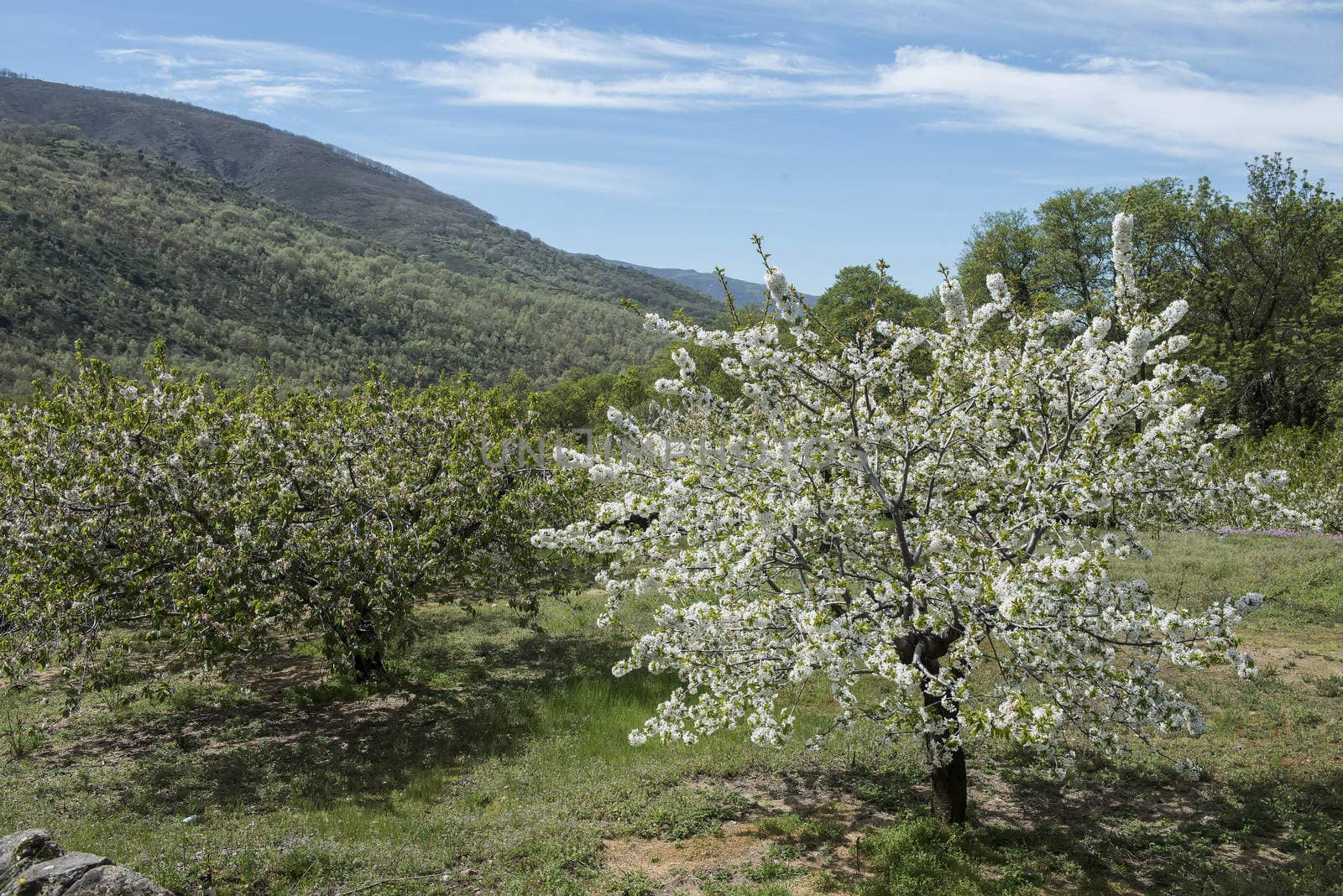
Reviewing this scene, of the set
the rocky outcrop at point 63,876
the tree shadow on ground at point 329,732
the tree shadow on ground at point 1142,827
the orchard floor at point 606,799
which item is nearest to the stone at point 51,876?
the rocky outcrop at point 63,876

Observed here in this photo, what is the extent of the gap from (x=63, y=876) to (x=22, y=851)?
809mm

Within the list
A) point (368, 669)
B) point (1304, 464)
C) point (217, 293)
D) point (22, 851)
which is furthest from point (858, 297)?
point (217, 293)

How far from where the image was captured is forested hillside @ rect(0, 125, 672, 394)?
69731mm

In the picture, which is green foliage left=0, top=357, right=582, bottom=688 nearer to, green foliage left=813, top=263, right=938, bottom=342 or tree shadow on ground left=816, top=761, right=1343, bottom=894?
tree shadow on ground left=816, top=761, right=1343, bottom=894

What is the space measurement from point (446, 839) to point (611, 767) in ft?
8.58

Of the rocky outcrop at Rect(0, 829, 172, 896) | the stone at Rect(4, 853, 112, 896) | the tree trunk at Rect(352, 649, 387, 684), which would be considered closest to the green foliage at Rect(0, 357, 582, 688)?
the tree trunk at Rect(352, 649, 387, 684)

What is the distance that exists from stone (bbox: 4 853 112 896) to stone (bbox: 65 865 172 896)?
0.29ft

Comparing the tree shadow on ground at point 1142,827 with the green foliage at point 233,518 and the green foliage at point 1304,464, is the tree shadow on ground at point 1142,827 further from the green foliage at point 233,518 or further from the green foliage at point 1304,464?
the green foliage at point 1304,464

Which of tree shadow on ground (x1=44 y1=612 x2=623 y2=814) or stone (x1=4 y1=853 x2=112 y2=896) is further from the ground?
stone (x1=4 y1=853 x2=112 y2=896)

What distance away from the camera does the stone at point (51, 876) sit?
6547 mm

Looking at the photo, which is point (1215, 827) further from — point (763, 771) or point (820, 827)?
point (763, 771)

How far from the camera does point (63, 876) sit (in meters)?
6.62

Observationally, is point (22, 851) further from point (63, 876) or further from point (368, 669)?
point (368, 669)

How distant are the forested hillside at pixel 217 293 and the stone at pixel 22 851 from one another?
44.4 metres
